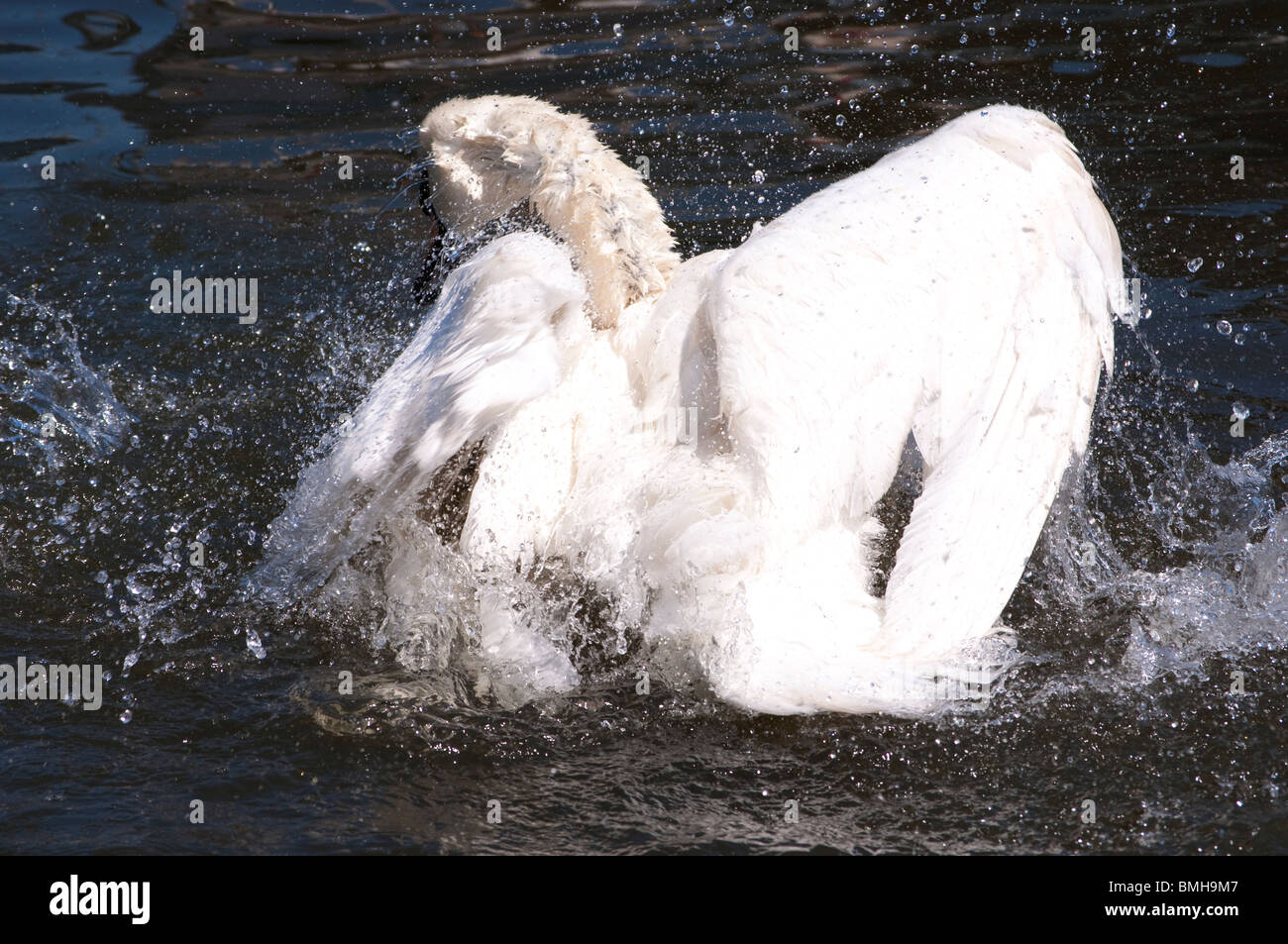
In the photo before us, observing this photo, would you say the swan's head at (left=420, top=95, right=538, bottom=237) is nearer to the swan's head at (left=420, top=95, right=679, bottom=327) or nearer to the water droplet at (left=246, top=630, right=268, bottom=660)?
the swan's head at (left=420, top=95, right=679, bottom=327)

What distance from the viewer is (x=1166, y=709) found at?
363 cm

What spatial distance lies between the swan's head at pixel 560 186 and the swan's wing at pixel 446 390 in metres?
0.23

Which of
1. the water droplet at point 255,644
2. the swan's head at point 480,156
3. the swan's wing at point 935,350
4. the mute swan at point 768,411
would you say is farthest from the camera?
the swan's head at point 480,156

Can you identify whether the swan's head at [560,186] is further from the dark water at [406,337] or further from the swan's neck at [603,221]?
the dark water at [406,337]

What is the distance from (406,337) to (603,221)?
2154mm

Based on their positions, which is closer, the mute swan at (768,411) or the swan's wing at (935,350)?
the mute swan at (768,411)

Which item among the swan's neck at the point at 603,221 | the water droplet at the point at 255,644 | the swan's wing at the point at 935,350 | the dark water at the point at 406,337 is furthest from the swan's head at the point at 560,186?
the water droplet at the point at 255,644

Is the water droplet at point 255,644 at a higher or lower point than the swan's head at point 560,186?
lower

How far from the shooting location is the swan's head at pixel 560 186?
404 centimetres

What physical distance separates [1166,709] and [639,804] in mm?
1442

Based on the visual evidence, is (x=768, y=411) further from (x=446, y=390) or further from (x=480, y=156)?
(x=480, y=156)

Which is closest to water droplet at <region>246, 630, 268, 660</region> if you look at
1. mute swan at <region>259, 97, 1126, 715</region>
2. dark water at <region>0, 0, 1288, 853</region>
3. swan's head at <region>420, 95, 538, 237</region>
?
dark water at <region>0, 0, 1288, 853</region>

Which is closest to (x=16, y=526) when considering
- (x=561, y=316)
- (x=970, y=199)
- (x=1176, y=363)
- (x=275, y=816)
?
(x=275, y=816)

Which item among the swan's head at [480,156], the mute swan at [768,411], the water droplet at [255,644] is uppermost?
the swan's head at [480,156]
